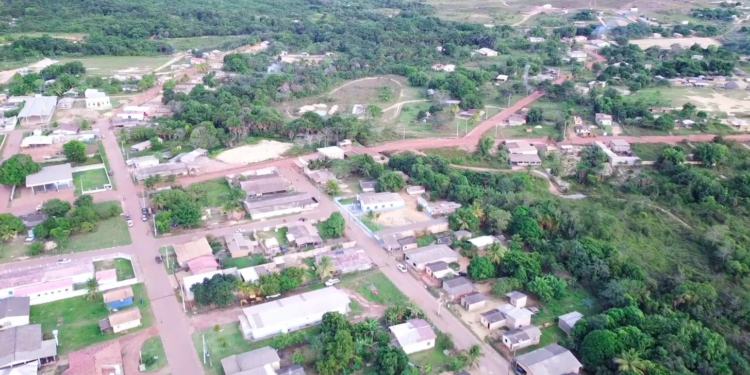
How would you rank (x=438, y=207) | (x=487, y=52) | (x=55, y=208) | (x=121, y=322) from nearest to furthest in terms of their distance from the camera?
(x=121, y=322) → (x=55, y=208) → (x=438, y=207) → (x=487, y=52)

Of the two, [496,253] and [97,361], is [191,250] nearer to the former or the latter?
[97,361]

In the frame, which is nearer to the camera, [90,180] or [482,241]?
[482,241]

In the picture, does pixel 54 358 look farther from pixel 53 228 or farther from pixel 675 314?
pixel 675 314

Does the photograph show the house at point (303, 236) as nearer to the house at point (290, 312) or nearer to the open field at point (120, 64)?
the house at point (290, 312)

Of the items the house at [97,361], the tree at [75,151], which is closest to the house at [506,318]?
the house at [97,361]

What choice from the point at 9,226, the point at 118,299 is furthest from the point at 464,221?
the point at 9,226

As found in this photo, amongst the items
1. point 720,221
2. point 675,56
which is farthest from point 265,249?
point 675,56

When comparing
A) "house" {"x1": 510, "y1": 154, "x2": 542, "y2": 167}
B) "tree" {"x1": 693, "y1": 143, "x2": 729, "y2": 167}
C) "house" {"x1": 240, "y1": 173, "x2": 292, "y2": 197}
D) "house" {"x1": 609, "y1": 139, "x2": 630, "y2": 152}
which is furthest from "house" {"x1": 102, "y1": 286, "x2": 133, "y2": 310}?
"tree" {"x1": 693, "y1": 143, "x2": 729, "y2": 167}
